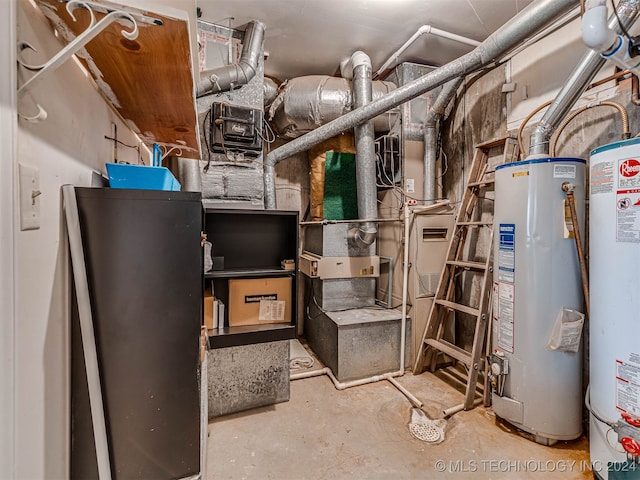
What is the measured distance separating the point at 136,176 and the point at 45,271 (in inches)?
19.4

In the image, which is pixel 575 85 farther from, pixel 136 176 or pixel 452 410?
pixel 136 176

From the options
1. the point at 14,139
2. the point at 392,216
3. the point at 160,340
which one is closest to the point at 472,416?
the point at 392,216

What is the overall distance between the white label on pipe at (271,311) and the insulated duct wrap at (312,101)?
1793 millimetres

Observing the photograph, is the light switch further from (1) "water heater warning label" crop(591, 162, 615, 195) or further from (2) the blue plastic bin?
(1) "water heater warning label" crop(591, 162, 615, 195)

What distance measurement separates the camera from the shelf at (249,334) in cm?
188

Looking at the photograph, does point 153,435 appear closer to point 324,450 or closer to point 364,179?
point 324,450

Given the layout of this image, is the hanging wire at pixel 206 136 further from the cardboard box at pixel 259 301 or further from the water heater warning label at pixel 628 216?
the water heater warning label at pixel 628 216

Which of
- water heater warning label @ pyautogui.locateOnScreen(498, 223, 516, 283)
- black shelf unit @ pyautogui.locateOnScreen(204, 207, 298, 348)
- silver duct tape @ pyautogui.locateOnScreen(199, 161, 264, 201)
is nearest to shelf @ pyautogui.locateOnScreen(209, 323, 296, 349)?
black shelf unit @ pyautogui.locateOnScreen(204, 207, 298, 348)

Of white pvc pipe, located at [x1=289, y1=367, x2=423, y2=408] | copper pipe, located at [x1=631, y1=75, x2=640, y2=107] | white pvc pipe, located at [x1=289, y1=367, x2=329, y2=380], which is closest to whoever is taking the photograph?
copper pipe, located at [x1=631, y1=75, x2=640, y2=107]

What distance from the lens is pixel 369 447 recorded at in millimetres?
1875

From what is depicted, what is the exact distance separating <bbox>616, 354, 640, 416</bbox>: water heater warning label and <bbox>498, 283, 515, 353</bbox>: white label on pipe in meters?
0.54

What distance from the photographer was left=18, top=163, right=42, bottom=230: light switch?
2.29 ft

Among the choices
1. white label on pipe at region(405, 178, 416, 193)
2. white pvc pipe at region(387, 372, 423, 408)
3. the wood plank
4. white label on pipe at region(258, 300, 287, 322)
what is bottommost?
white pvc pipe at region(387, 372, 423, 408)

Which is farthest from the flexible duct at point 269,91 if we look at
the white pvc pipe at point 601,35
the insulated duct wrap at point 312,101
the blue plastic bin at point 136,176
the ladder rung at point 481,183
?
the white pvc pipe at point 601,35
